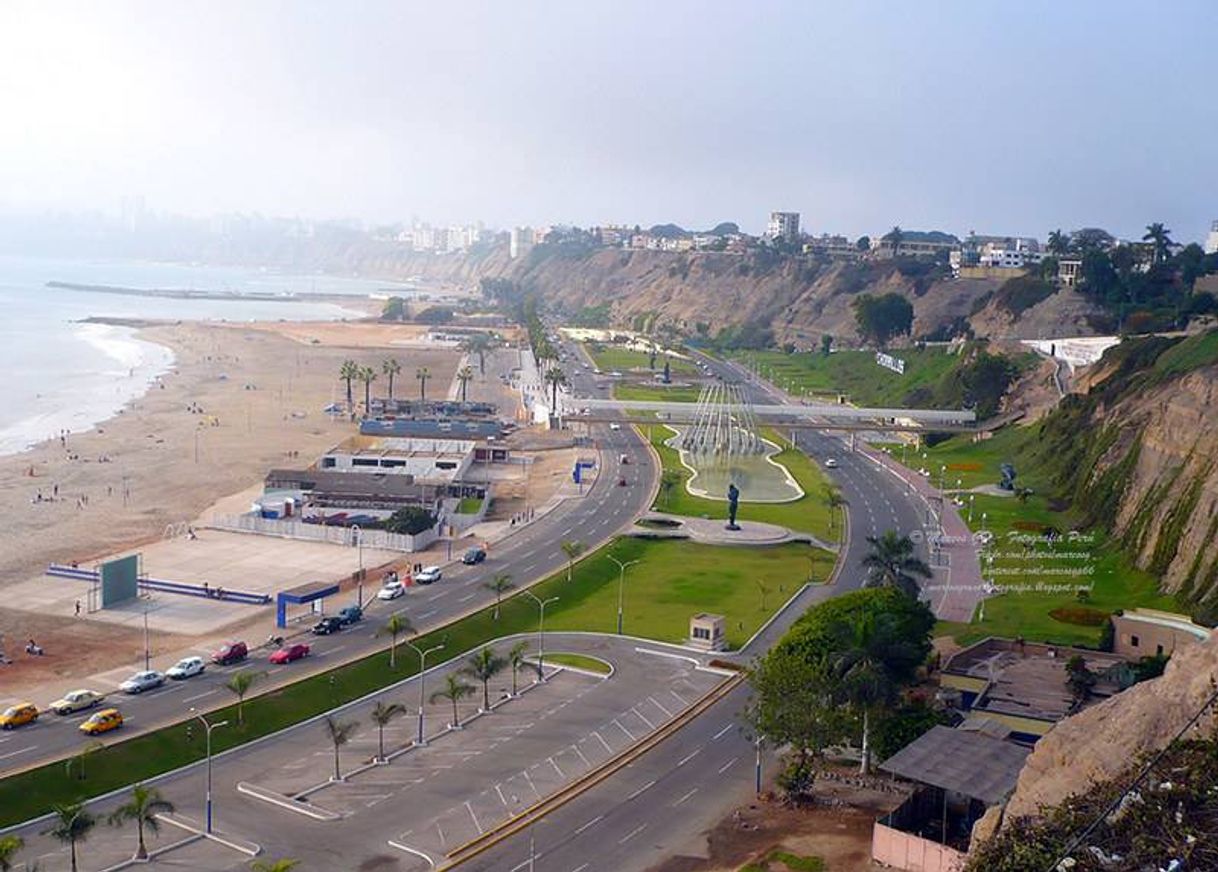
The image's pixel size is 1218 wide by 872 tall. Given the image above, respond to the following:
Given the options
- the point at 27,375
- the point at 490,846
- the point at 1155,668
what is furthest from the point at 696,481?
the point at 27,375

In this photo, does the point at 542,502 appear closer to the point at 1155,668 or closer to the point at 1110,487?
the point at 1110,487

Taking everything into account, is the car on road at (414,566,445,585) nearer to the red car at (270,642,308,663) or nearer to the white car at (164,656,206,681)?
the red car at (270,642,308,663)

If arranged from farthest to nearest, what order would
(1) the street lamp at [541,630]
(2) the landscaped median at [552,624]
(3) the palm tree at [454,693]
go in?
1. (1) the street lamp at [541,630]
2. (3) the palm tree at [454,693]
3. (2) the landscaped median at [552,624]

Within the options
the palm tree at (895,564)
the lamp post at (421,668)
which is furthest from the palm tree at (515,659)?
the palm tree at (895,564)

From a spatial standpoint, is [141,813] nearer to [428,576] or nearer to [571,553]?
[428,576]

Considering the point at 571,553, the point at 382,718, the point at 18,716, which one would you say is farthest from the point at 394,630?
the point at 571,553


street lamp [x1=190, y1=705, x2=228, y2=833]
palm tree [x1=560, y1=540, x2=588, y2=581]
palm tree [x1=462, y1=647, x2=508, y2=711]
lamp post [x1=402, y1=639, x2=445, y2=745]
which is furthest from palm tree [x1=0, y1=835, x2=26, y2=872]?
palm tree [x1=560, y1=540, x2=588, y2=581]

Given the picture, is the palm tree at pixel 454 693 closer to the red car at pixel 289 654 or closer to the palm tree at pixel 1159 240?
the red car at pixel 289 654
